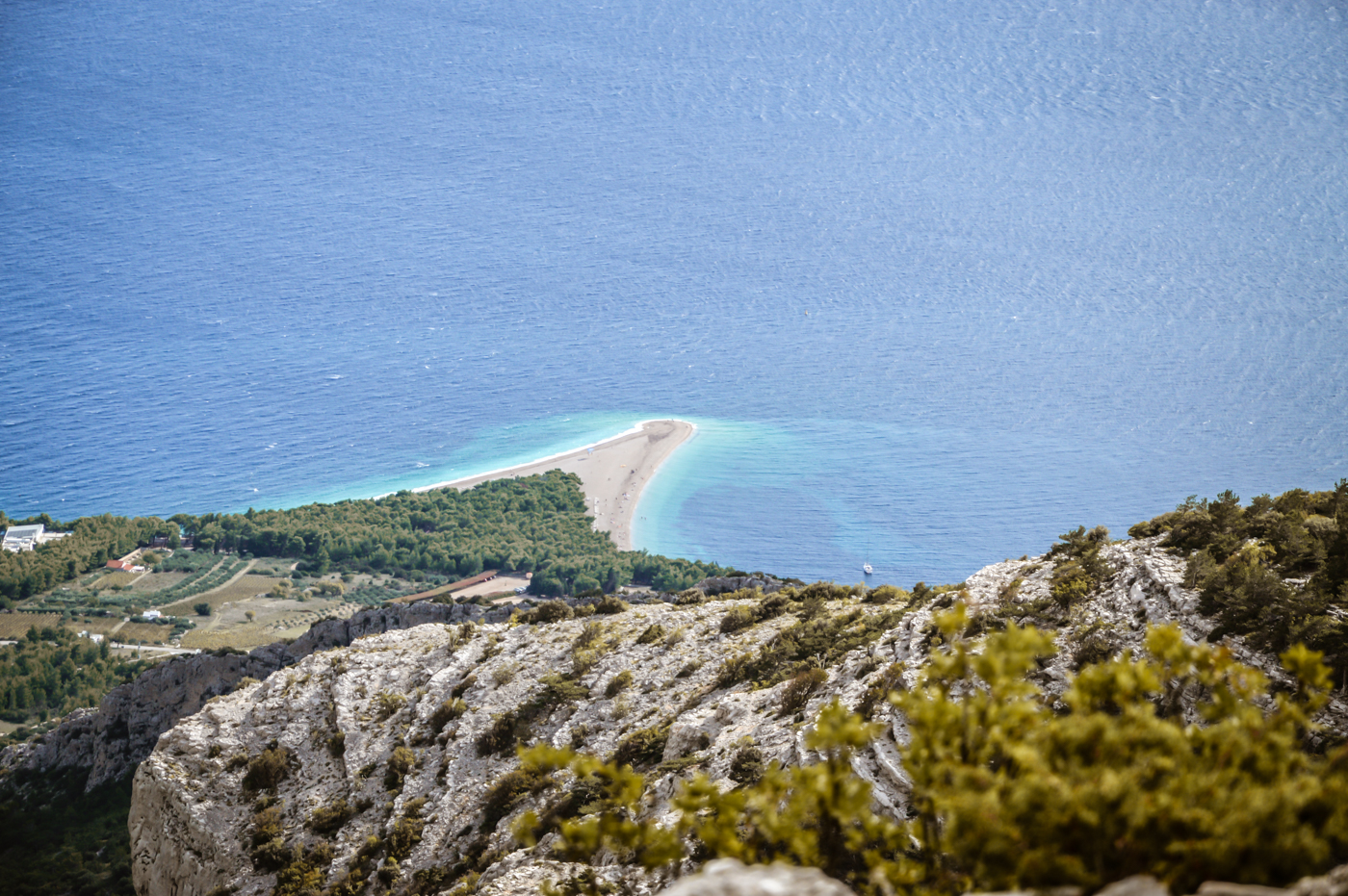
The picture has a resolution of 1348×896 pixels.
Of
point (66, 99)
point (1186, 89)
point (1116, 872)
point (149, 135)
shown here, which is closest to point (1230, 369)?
point (1186, 89)

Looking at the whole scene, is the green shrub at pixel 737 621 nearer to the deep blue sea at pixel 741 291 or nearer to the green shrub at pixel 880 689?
the green shrub at pixel 880 689

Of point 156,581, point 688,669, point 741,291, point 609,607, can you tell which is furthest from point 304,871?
point 741,291

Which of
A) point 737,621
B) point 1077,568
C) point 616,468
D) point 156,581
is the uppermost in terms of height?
point 1077,568

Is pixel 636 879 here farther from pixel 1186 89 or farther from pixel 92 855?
pixel 1186 89

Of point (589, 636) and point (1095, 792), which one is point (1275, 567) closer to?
point (1095, 792)

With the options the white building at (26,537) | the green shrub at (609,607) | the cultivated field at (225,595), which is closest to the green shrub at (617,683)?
the green shrub at (609,607)

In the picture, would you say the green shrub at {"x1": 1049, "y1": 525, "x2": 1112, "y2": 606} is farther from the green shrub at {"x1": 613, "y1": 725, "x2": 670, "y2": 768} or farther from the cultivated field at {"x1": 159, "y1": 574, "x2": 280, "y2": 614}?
the cultivated field at {"x1": 159, "y1": 574, "x2": 280, "y2": 614}
